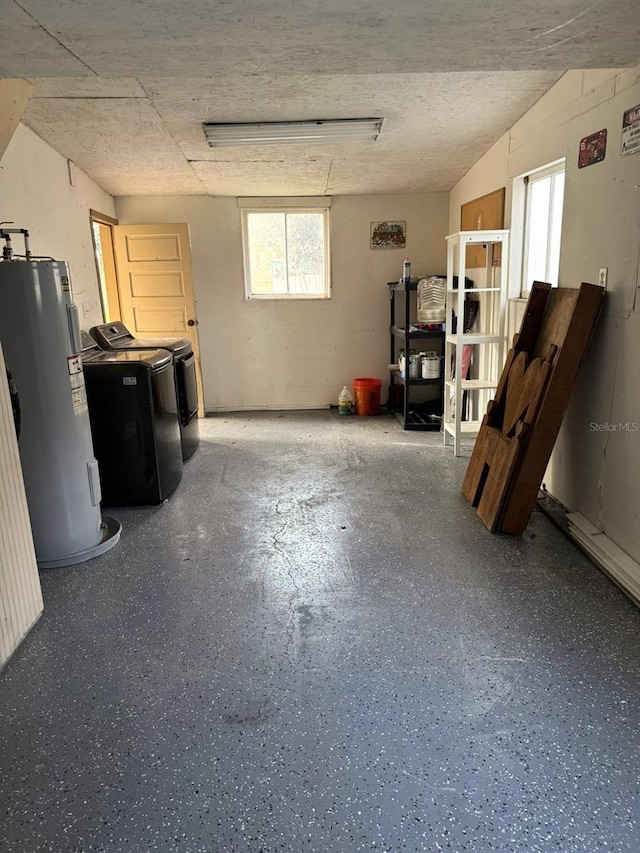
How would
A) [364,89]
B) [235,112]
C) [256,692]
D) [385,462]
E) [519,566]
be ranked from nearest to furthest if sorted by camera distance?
[256,692] → [519,566] → [364,89] → [235,112] → [385,462]

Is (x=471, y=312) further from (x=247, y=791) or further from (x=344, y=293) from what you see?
(x=247, y=791)

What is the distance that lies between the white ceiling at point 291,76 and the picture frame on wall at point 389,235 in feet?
1.26

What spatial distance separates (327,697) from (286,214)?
5100mm

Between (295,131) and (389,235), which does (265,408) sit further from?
(295,131)

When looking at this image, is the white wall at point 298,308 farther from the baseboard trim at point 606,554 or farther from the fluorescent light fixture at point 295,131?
the baseboard trim at point 606,554

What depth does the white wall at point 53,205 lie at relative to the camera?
3283 mm

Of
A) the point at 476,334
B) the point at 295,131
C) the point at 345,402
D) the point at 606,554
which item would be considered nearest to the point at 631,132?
the point at 606,554

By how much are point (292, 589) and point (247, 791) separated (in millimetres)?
1052

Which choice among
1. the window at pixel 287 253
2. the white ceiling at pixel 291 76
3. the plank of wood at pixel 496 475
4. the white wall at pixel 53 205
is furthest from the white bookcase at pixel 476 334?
the white wall at pixel 53 205

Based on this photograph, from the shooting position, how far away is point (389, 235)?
5.78m

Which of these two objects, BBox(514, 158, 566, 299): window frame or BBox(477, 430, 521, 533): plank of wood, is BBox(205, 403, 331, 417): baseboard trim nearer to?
BBox(514, 158, 566, 299): window frame

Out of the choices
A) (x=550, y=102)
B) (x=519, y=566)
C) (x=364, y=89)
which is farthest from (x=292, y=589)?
(x=550, y=102)

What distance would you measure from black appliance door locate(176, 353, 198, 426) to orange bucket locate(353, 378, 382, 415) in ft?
6.00

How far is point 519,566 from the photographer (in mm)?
2668
